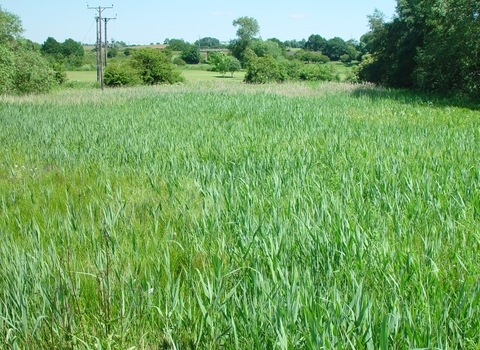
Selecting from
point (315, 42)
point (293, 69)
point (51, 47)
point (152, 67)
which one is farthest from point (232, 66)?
point (315, 42)

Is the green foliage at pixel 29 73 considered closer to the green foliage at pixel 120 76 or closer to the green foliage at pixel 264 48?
the green foliage at pixel 120 76

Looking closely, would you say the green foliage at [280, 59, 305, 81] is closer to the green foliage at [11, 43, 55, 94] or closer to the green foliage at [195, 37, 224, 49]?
the green foliage at [11, 43, 55, 94]

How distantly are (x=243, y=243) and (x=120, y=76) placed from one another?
33.1m

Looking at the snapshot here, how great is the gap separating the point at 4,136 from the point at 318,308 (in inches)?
328

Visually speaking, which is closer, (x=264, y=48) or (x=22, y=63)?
(x=22, y=63)

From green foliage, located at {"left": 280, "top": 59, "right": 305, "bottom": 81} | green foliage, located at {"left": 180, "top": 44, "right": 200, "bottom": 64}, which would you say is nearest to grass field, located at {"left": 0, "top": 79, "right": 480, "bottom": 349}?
green foliage, located at {"left": 280, "top": 59, "right": 305, "bottom": 81}

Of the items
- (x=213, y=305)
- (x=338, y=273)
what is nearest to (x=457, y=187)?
(x=338, y=273)

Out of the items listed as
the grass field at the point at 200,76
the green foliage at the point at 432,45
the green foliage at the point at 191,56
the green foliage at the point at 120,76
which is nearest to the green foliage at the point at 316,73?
the grass field at the point at 200,76

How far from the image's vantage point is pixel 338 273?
2.48 meters

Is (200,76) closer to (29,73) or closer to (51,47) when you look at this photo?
(29,73)

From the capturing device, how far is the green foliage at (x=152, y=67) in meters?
35.2

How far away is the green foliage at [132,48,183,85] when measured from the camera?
116ft

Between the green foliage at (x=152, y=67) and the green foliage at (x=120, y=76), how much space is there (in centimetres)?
126

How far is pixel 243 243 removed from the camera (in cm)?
267
